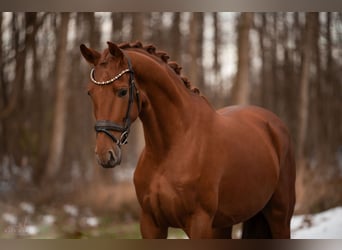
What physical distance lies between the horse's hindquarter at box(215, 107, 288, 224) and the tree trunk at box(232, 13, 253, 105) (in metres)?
1.69

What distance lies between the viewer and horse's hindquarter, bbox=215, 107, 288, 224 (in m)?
2.84

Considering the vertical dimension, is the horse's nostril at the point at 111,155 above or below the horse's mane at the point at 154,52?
below

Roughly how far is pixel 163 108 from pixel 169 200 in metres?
0.53

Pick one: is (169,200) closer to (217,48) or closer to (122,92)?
(122,92)

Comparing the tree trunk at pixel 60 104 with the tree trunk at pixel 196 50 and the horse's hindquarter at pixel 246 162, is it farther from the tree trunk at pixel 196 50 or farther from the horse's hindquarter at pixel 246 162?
the horse's hindquarter at pixel 246 162

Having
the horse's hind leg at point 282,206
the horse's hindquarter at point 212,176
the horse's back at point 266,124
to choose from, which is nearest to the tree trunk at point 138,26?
the horse's back at point 266,124

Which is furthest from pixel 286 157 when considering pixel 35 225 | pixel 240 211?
pixel 35 225

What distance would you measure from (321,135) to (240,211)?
2259 mm

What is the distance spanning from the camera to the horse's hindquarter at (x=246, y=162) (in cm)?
284

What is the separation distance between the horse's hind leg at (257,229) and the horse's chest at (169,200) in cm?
101

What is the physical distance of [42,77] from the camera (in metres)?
5.38

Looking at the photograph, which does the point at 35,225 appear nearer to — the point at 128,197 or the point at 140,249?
the point at 128,197

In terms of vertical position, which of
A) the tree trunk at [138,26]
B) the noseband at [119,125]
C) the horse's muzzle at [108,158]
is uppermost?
the tree trunk at [138,26]

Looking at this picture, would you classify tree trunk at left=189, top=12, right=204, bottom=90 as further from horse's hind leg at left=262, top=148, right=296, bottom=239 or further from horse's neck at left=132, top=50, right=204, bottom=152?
horse's neck at left=132, top=50, right=204, bottom=152
